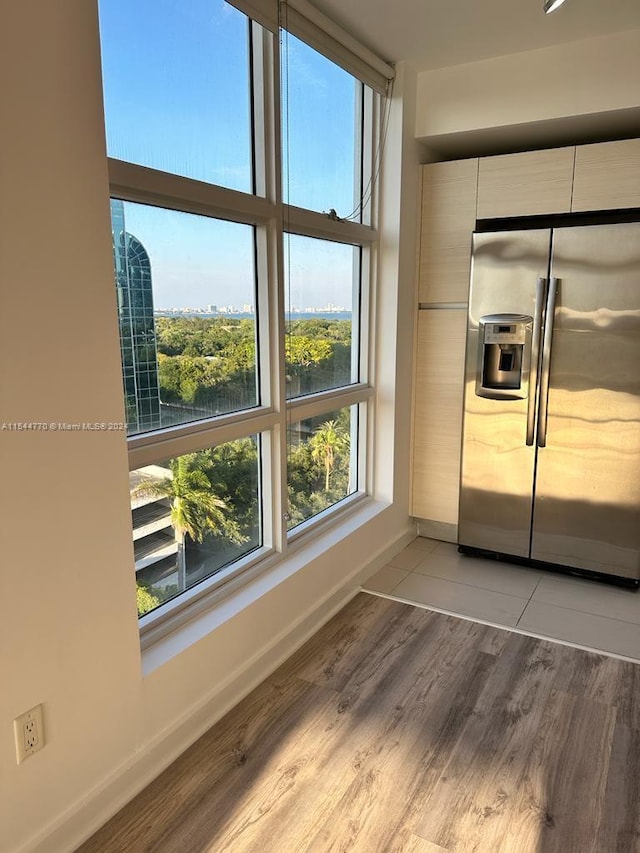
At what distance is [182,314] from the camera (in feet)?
6.76

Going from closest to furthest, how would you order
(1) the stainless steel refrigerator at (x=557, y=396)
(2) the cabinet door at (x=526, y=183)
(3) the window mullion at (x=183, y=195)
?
(3) the window mullion at (x=183, y=195) < (1) the stainless steel refrigerator at (x=557, y=396) < (2) the cabinet door at (x=526, y=183)

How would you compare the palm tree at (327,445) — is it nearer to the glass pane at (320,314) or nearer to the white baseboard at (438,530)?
the glass pane at (320,314)

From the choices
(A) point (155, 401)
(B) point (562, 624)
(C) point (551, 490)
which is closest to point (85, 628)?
(A) point (155, 401)

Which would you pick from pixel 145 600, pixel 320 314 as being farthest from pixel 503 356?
pixel 145 600

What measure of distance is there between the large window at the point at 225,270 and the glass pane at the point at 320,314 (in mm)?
11

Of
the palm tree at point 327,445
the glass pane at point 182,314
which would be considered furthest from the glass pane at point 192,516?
the palm tree at point 327,445

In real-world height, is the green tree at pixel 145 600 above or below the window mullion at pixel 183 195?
below

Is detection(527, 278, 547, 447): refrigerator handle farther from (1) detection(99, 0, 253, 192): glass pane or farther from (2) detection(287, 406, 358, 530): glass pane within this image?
(1) detection(99, 0, 253, 192): glass pane

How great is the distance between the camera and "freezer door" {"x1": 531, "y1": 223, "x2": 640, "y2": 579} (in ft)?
9.42

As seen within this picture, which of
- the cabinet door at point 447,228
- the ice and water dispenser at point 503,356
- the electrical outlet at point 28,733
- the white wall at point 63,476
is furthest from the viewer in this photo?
the cabinet door at point 447,228

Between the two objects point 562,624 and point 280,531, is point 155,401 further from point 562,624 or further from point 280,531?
point 562,624

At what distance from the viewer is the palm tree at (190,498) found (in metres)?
2.08

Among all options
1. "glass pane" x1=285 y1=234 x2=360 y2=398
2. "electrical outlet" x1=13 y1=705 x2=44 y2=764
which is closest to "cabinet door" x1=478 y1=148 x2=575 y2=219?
"glass pane" x1=285 y1=234 x2=360 y2=398

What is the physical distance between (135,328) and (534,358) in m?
2.05
